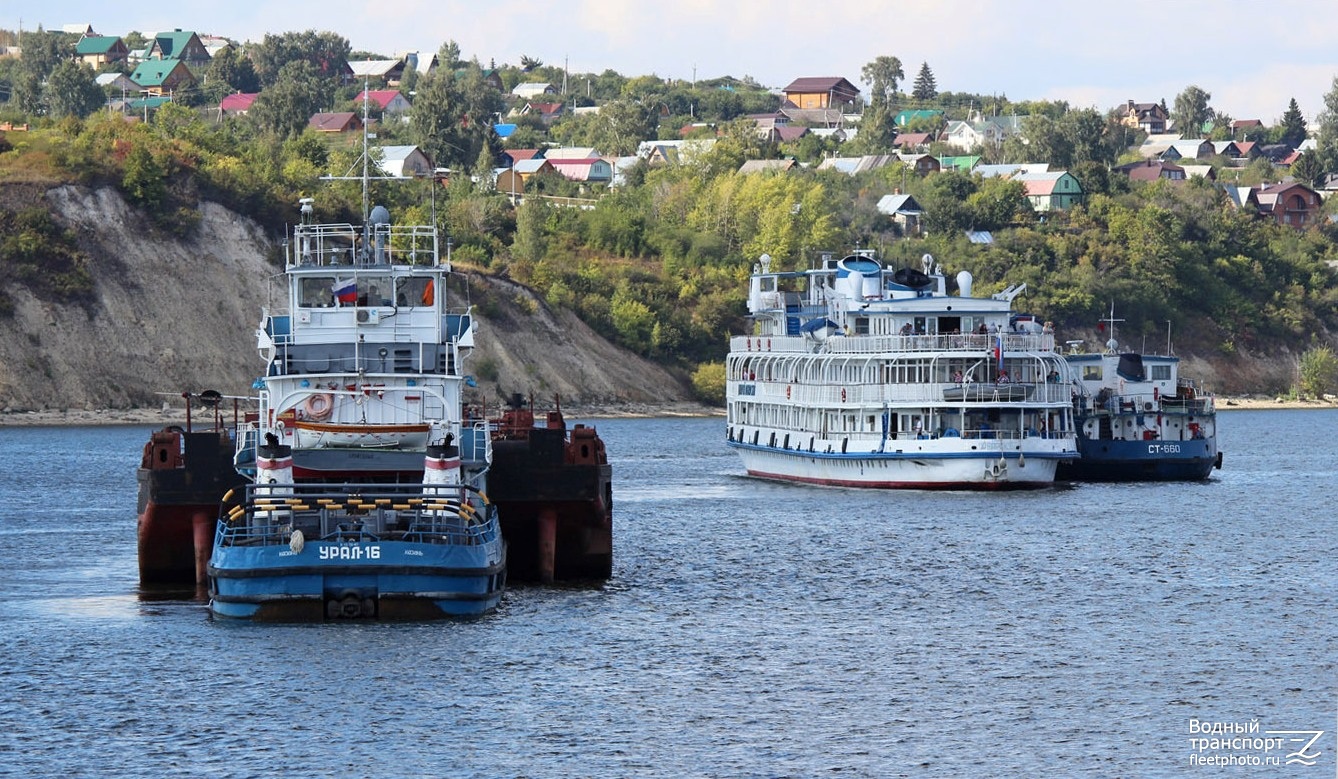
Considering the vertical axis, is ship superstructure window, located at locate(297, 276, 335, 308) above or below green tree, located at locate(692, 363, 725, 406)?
above

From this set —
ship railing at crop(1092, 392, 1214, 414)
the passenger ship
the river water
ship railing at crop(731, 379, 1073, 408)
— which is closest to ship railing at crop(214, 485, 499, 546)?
the river water

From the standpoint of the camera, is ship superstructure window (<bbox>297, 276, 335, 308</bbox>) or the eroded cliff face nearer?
ship superstructure window (<bbox>297, 276, 335, 308</bbox>)

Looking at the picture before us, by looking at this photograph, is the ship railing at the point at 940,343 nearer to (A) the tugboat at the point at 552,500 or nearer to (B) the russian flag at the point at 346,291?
(A) the tugboat at the point at 552,500

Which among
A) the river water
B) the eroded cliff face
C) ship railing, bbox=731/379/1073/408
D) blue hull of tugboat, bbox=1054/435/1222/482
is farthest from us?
the eroded cliff face

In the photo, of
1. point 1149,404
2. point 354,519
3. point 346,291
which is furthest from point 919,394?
point 354,519

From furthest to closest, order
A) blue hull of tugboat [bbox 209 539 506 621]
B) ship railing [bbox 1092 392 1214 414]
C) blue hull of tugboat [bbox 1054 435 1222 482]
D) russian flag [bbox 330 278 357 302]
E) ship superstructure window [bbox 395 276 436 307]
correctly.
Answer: ship railing [bbox 1092 392 1214 414] → blue hull of tugboat [bbox 1054 435 1222 482] → ship superstructure window [bbox 395 276 436 307] → russian flag [bbox 330 278 357 302] → blue hull of tugboat [bbox 209 539 506 621]

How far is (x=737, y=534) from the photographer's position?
259 ft

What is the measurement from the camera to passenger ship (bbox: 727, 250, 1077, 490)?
9119 centimetres

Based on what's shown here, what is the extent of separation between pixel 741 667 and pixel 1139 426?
189 feet

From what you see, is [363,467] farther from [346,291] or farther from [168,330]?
[168,330]

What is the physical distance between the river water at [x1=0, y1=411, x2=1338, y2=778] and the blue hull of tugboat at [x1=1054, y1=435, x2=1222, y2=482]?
23635 mm

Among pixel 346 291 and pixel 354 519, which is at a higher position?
pixel 346 291

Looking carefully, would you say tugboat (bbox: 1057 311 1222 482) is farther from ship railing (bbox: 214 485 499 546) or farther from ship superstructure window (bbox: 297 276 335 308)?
ship railing (bbox: 214 485 499 546)

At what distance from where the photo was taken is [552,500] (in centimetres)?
5841
